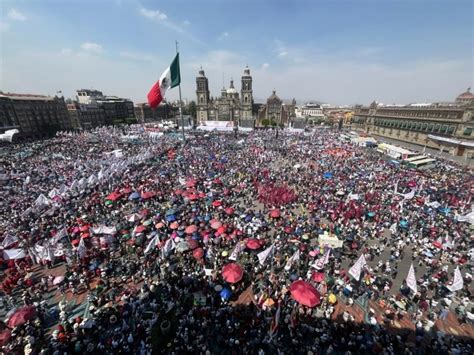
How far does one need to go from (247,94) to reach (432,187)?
77.2 metres

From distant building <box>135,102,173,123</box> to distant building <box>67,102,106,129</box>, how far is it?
909 inches

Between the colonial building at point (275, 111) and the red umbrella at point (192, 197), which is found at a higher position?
the colonial building at point (275, 111)

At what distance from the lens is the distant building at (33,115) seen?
55906 mm

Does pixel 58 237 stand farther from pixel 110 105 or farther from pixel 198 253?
pixel 110 105

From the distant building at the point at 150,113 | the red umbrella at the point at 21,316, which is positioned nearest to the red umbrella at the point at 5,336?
the red umbrella at the point at 21,316

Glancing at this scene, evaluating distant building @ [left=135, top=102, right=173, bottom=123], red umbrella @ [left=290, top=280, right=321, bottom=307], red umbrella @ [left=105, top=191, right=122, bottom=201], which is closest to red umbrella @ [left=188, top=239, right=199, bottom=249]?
red umbrella @ [left=290, top=280, right=321, bottom=307]

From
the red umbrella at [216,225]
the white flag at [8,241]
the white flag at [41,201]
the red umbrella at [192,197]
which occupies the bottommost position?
the red umbrella at [216,225]

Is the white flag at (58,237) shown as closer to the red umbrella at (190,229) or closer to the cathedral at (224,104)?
the red umbrella at (190,229)

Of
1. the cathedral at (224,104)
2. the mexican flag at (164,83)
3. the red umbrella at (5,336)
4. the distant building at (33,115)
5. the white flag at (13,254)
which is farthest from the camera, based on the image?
the cathedral at (224,104)

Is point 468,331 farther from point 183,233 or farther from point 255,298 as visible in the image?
point 183,233

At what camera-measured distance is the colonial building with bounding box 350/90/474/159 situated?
1613 inches

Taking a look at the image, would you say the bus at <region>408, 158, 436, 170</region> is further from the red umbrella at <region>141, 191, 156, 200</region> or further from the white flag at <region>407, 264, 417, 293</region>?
the red umbrella at <region>141, 191, 156, 200</region>

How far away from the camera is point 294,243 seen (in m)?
15.0

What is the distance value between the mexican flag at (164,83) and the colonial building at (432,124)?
169 feet
